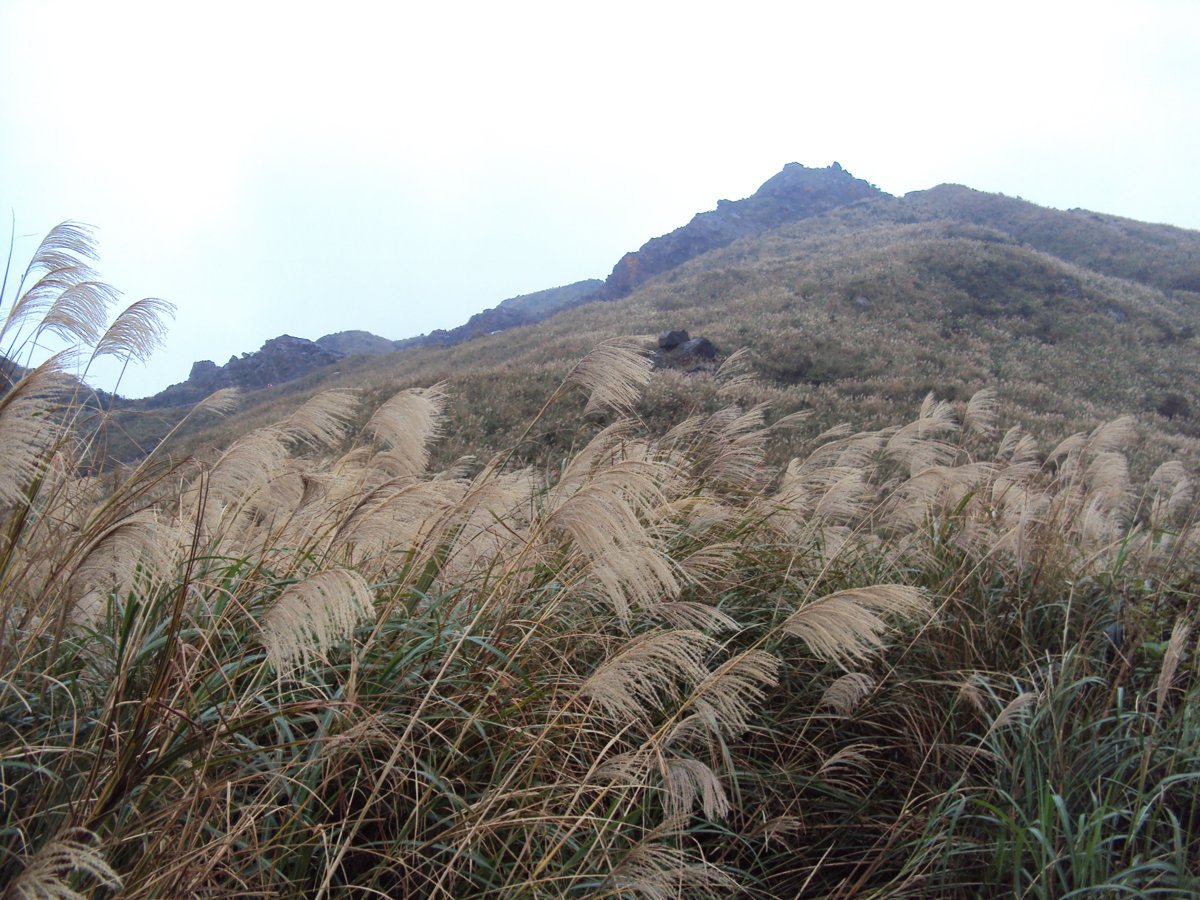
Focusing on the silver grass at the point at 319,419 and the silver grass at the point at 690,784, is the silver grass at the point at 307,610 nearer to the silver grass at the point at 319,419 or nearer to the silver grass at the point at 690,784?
the silver grass at the point at 690,784

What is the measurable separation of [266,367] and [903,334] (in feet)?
172

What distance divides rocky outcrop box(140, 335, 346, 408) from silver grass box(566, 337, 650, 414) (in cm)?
6346

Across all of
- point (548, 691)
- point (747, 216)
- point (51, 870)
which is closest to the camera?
point (51, 870)

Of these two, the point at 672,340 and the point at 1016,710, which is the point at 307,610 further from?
the point at 672,340

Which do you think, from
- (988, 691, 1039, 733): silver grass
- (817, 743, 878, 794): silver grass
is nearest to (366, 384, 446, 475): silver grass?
(817, 743, 878, 794): silver grass

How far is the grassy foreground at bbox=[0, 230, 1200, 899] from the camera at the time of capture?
1.96 m

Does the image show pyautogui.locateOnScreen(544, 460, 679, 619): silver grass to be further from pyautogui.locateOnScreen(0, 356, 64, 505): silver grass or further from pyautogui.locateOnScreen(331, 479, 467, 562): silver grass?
pyautogui.locateOnScreen(0, 356, 64, 505): silver grass

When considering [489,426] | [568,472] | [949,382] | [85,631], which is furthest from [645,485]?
[949,382]

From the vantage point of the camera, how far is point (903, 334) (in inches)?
1205

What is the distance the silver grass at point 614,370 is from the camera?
3080mm

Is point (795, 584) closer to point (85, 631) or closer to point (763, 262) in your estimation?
point (85, 631)

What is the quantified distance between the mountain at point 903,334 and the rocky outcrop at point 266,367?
15.0 feet

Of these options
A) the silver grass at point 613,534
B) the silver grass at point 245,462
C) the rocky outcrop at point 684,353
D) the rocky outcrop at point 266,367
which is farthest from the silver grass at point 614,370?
the rocky outcrop at point 266,367

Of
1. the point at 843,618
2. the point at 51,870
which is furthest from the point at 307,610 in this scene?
the point at 843,618
